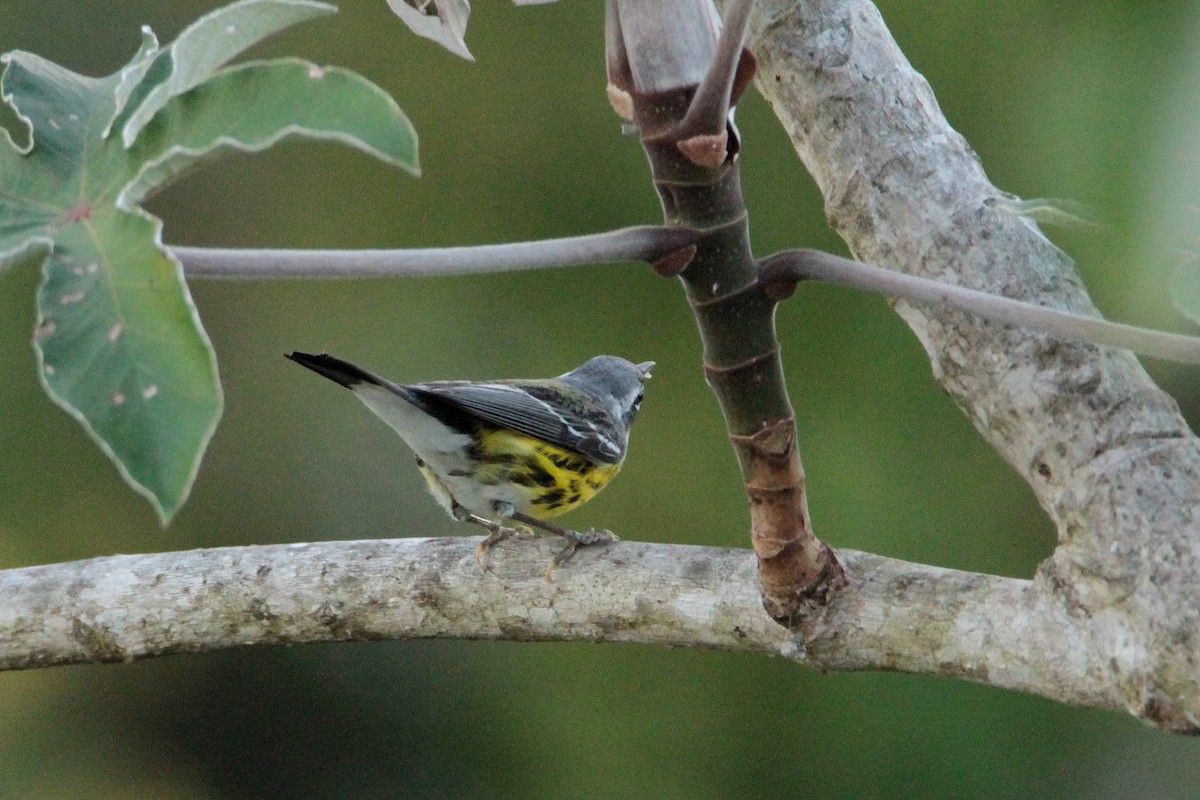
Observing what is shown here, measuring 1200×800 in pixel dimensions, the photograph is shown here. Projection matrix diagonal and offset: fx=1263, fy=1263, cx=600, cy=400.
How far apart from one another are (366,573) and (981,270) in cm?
98

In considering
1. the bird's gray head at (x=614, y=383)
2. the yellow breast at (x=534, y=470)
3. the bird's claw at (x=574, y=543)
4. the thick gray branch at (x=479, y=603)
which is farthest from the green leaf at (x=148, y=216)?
the bird's gray head at (x=614, y=383)

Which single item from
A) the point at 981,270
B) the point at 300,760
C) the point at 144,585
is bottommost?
the point at 300,760

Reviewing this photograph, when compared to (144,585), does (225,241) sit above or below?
below

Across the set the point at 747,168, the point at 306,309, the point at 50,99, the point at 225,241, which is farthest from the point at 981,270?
the point at 225,241

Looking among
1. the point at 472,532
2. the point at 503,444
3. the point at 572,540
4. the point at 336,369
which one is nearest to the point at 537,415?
the point at 503,444

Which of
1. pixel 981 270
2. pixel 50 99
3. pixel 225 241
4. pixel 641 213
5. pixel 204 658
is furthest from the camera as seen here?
pixel 225 241

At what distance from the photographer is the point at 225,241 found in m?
4.27

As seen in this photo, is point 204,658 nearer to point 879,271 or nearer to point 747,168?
point 747,168

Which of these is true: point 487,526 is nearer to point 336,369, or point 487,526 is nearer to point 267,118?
point 336,369

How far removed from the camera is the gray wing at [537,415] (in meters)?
2.27

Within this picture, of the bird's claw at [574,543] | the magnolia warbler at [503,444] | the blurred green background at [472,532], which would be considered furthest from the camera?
the blurred green background at [472,532]

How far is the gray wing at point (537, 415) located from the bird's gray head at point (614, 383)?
103 millimetres

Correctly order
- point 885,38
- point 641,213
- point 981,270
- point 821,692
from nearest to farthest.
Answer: point 981,270
point 885,38
point 821,692
point 641,213

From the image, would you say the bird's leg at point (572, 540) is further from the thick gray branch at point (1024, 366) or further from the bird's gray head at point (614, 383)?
the bird's gray head at point (614, 383)
